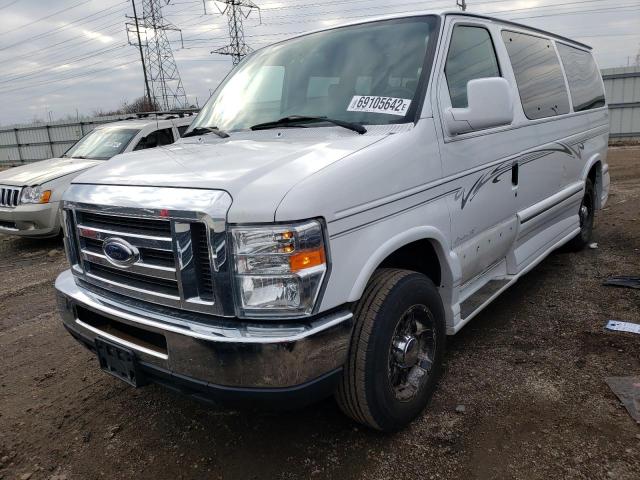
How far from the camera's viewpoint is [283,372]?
6.65ft

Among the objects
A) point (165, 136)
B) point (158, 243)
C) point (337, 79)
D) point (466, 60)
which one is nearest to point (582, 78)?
point (466, 60)

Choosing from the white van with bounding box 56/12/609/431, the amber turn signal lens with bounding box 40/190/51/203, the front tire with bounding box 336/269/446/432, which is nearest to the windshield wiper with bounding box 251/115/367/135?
the white van with bounding box 56/12/609/431

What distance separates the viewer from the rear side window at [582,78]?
4.88 metres

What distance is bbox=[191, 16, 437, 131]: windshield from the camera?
9.36 feet

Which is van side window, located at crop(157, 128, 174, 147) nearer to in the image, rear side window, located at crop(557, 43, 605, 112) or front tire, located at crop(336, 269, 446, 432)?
rear side window, located at crop(557, 43, 605, 112)

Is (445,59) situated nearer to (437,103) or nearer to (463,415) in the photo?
(437,103)

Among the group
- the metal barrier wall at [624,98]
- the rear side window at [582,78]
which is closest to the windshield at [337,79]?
the rear side window at [582,78]

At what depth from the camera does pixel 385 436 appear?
267 cm

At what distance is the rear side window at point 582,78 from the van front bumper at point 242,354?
3.97 meters

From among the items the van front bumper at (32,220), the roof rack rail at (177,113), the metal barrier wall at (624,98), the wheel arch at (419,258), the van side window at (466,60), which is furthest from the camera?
the metal barrier wall at (624,98)

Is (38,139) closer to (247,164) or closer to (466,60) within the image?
(466,60)

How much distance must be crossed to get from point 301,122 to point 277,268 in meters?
1.24

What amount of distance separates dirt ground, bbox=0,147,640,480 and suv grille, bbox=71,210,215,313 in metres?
0.84

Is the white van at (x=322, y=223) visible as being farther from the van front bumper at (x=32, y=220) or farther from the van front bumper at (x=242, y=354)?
the van front bumper at (x=32, y=220)
